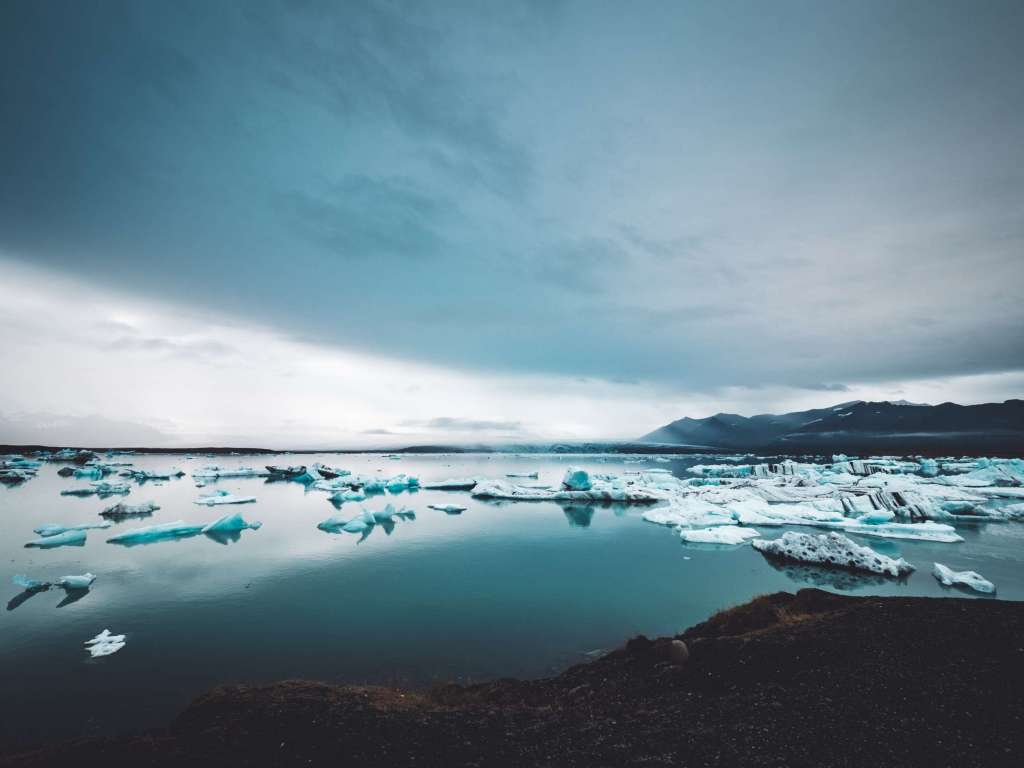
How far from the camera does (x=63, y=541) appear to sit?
1962 centimetres

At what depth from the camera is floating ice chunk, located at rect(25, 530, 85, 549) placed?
1909 centimetres

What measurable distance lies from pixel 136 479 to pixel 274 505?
26.9 m

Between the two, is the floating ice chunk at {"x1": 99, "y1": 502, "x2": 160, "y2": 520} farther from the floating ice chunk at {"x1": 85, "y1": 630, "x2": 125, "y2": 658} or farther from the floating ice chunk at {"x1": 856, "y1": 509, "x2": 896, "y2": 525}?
the floating ice chunk at {"x1": 856, "y1": 509, "x2": 896, "y2": 525}

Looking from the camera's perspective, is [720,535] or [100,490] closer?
[720,535]

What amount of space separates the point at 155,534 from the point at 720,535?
26.9 meters

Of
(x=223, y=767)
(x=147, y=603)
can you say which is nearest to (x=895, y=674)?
(x=223, y=767)

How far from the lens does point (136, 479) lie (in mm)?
47125

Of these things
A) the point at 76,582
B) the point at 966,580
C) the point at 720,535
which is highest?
the point at 76,582

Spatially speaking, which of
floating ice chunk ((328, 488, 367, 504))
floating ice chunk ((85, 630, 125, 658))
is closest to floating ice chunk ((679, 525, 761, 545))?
floating ice chunk ((85, 630, 125, 658))

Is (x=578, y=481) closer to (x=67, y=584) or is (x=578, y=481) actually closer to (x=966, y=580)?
(x=966, y=580)

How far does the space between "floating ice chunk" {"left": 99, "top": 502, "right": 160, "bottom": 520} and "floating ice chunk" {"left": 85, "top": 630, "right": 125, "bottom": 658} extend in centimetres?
1990

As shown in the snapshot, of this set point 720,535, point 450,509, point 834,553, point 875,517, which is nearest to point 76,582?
point 450,509

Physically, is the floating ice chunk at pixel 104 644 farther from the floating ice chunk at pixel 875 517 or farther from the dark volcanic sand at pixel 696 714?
the floating ice chunk at pixel 875 517

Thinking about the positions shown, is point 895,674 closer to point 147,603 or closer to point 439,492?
point 147,603
